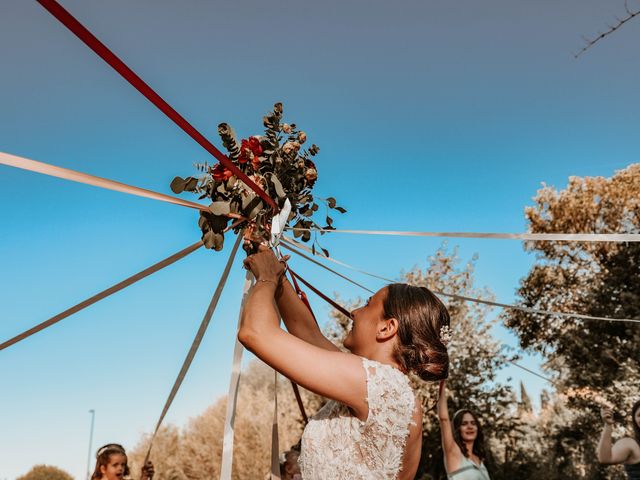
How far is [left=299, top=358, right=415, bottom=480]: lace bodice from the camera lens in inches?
72.6

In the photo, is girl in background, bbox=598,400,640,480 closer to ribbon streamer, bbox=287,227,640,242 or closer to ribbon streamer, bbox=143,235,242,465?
ribbon streamer, bbox=287,227,640,242

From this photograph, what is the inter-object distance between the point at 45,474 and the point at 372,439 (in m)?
26.6

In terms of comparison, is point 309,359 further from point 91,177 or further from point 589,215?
point 589,215

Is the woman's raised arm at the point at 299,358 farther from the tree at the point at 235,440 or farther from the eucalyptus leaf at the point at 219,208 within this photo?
the tree at the point at 235,440

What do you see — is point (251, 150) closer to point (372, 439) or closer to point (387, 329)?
point (387, 329)

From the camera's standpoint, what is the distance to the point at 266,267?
2016 millimetres

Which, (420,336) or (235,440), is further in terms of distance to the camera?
(235,440)

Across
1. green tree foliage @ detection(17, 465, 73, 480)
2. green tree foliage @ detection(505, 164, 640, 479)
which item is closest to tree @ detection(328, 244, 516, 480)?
green tree foliage @ detection(505, 164, 640, 479)

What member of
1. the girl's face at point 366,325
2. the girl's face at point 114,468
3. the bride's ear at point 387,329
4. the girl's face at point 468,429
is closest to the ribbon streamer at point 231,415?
the girl's face at point 366,325

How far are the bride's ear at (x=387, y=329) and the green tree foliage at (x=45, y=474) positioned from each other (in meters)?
25.9

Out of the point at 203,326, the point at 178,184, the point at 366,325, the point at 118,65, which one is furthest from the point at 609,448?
the point at 118,65

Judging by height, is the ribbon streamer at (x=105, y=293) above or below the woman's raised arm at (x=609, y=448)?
above

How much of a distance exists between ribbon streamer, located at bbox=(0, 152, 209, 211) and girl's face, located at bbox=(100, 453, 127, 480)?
3.75 meters

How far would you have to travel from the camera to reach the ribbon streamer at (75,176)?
1721 mm
